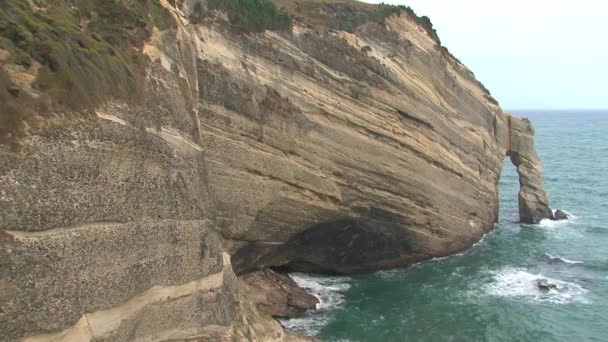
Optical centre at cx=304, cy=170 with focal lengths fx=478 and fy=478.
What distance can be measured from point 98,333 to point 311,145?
1608 centimetres

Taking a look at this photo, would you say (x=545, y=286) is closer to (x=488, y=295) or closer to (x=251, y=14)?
(x=488, y=295)

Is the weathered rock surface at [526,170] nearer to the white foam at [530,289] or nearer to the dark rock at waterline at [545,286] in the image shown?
the white foam at [530,289]

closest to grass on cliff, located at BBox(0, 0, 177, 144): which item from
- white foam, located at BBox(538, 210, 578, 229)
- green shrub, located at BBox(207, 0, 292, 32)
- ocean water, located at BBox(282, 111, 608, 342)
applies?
green shrub, located at BBox(207, 0, 292, 32)

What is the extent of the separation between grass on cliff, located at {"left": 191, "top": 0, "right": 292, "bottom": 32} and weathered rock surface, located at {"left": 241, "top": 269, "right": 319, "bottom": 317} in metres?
13.4

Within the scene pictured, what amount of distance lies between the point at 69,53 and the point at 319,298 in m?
19.3

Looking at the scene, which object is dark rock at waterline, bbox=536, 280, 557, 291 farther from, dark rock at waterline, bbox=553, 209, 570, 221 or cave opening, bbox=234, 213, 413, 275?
dark rock at waterline, bbox=553, 209, 570, 221

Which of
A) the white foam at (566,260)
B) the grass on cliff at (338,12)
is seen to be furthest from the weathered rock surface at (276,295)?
the white foam at (566,260)

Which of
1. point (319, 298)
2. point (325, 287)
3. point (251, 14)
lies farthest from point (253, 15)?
point (325, 287)

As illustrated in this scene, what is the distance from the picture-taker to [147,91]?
15023mm

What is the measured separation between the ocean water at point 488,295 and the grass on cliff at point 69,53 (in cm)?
1535

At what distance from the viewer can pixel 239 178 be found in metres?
23.1

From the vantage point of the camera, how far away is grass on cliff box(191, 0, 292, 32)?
2336cm

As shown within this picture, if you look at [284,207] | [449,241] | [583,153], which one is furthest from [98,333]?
[583,153]

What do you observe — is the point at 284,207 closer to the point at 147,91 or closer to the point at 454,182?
the point at 147,91
